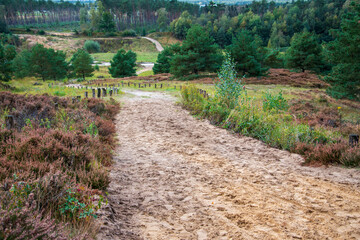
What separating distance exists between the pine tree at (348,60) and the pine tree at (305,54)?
18.1 meters

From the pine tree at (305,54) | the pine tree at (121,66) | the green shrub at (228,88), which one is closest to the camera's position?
the green shrub at (228,88)

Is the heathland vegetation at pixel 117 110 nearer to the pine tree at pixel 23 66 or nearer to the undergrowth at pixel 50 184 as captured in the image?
the undergrowth at pixel 50 184

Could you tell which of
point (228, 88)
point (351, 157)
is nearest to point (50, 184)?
point (351, 157)

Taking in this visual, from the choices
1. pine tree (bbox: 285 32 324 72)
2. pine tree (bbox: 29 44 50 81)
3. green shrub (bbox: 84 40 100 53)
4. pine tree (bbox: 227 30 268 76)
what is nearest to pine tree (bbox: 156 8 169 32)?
green shrub (bbox: 84 40 100 53)

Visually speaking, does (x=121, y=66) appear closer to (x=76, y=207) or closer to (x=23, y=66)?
(x=23, y=66)

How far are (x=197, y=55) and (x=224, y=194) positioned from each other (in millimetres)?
32991

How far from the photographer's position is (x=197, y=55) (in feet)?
118

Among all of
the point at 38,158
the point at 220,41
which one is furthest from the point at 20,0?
the point at 38,158

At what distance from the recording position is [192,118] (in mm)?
10844

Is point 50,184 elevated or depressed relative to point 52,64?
elevated

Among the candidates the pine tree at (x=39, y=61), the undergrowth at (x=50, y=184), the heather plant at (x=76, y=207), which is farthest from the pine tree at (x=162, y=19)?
the heather plant at (x=76, y=207)

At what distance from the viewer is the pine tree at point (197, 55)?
36000 millimetres

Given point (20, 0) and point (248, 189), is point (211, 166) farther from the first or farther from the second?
point (20, 0)

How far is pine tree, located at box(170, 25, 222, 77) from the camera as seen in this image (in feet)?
118
